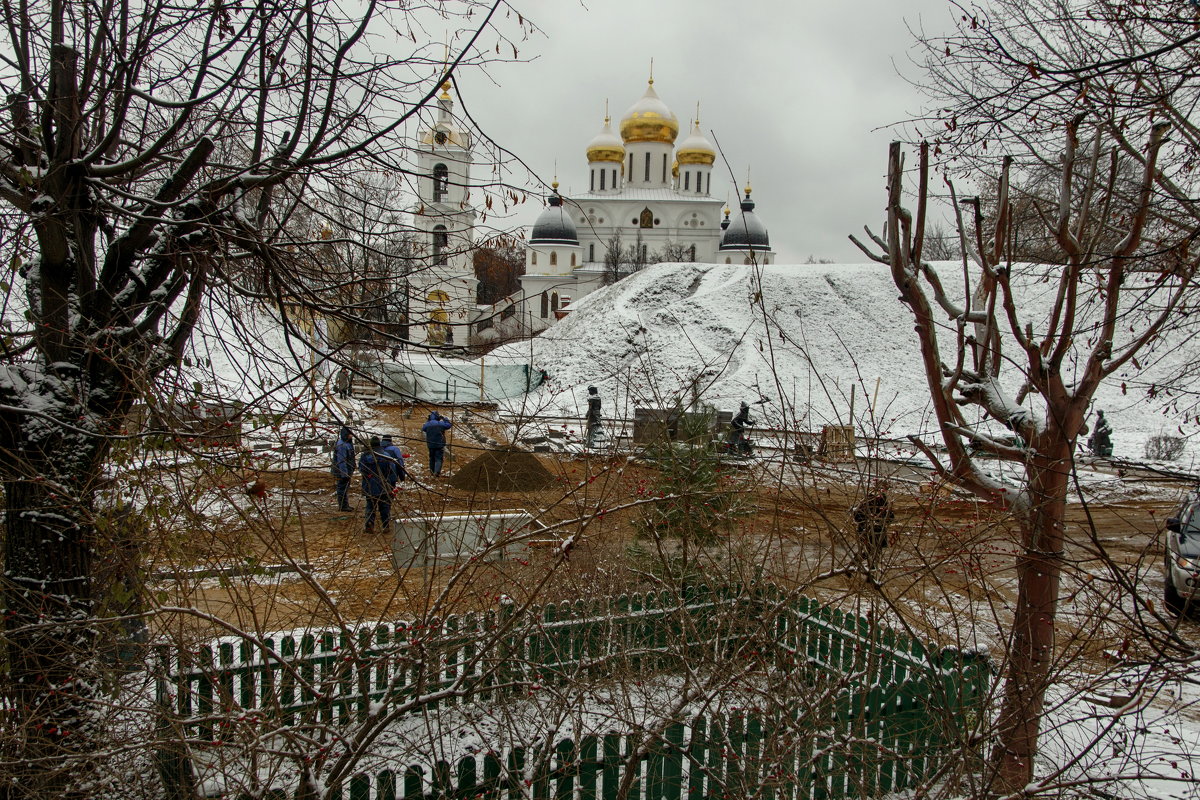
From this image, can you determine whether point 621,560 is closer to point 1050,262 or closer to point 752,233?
point 1050,262

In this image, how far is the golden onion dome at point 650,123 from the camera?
192 ft

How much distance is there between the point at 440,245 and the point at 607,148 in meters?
58.8

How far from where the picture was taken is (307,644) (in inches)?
181

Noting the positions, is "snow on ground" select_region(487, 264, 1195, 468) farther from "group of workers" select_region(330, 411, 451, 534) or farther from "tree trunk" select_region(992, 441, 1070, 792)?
"tree trunk" select_region(992, 441, 1070, 792)

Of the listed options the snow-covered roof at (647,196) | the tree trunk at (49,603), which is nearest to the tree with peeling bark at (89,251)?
the tree trunk at (49,603)

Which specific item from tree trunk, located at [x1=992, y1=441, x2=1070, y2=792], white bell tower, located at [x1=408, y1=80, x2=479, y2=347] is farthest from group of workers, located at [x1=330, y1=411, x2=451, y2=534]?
tree trunk, located at [x1=992, y1=441, x2=1070, y2=792]

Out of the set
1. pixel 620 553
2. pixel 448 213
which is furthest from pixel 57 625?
pixel 620 553

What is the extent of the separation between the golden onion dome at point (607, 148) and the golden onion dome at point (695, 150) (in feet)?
15.0

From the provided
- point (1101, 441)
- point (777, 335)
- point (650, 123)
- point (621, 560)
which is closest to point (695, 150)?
point (650, 123)

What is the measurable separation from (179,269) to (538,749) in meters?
2.91

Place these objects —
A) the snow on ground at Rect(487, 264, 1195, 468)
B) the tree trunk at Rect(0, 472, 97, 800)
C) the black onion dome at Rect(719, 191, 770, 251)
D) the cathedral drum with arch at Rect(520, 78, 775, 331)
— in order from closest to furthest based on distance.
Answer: the tree trunk at Rect(0, 472, 97, 800)
the snow on ground at Rect(487, 264, 1195, 468)
the black onion dome at Rect(719, 191, 770, 251)
the cathedral drum with arch at Rect(520, 78, 775, 331)

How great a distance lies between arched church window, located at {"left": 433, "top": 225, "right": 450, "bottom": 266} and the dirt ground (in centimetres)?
93

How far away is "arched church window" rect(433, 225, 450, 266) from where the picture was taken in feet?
14.0

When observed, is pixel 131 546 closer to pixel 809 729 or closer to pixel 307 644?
pixel 307 644
